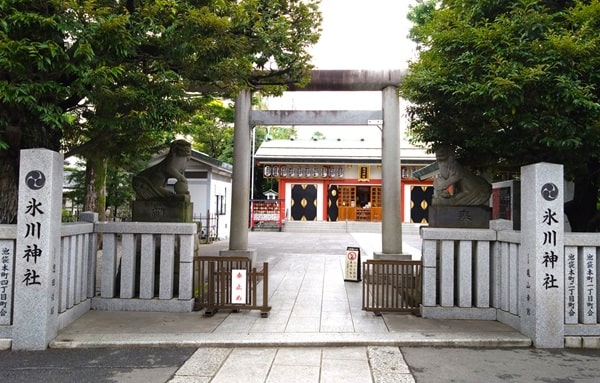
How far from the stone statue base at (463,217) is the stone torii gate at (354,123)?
372 cm

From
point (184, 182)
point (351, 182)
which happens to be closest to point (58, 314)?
point (184, 182)

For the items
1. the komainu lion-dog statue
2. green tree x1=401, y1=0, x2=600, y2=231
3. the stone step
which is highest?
green tree x1=401, y1=0, x2=600, y2=231

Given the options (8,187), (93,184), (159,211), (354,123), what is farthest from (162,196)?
(93,184)

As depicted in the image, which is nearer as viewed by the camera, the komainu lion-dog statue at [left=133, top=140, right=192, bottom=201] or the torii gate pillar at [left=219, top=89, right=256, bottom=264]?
the komainu lion-dog statue at [left=133, top=140, right=192, bottom=201]

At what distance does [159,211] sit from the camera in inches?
317

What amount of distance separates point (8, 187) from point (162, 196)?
2.42 m

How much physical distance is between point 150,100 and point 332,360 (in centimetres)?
425

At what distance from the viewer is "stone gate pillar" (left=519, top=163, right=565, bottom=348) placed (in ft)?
18.7

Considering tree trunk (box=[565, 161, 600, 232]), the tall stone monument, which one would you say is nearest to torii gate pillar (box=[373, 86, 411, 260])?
tree trunk (box=[565, 161, 600, 232])

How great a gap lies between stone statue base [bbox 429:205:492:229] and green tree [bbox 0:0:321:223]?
167 inches

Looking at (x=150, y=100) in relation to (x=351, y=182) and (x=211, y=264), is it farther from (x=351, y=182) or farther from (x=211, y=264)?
(x=351, y=182)

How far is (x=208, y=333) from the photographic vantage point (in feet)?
19.7

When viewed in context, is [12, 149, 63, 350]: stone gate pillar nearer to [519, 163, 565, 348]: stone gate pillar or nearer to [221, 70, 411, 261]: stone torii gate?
[221, 70, 411, 261]: stone torii gate

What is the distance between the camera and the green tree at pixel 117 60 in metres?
5.07
